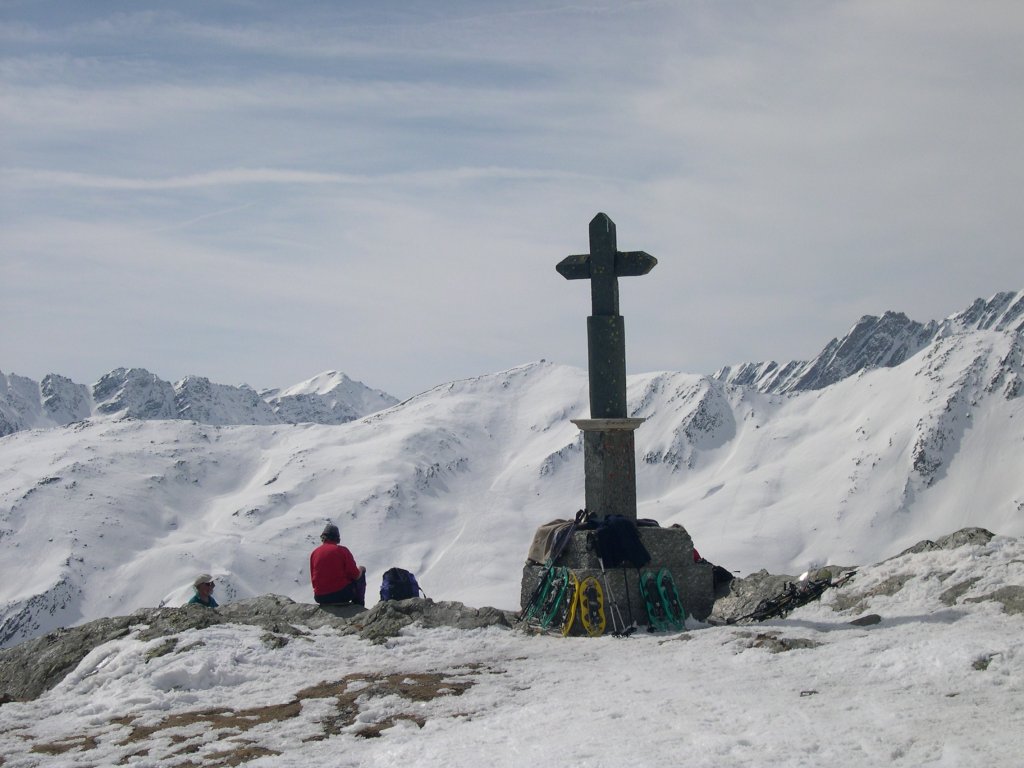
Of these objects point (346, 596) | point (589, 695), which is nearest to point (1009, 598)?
point (589, 695)

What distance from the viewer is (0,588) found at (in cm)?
19350

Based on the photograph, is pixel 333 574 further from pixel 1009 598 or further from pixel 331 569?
pixel 1009 598

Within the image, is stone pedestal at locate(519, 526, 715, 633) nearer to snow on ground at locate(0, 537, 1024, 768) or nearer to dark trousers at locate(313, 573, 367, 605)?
snow on ground at locate(0, 537, 1024, 768)

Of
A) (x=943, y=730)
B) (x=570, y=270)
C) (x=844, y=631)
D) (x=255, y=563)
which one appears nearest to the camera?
(x=943, y=730)

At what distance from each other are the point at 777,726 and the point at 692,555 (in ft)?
24.7

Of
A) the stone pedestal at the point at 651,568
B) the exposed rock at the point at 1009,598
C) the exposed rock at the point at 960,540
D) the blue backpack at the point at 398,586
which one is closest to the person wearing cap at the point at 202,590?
the blue backpack at the point at 398,586

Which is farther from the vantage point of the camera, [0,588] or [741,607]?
[0,588]

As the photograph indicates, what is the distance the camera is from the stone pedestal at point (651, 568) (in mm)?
14258

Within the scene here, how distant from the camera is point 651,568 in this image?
14578mm

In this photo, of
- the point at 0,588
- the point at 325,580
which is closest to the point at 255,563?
the point at 0,588

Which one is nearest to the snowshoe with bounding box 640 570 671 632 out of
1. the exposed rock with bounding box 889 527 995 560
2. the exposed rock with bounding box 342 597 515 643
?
the exposed rock with bounding box 342 597 515 643

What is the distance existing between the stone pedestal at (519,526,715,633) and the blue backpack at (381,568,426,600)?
87.0 inches

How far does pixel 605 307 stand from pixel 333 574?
20.1ft

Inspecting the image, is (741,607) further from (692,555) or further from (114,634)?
(114,634)
